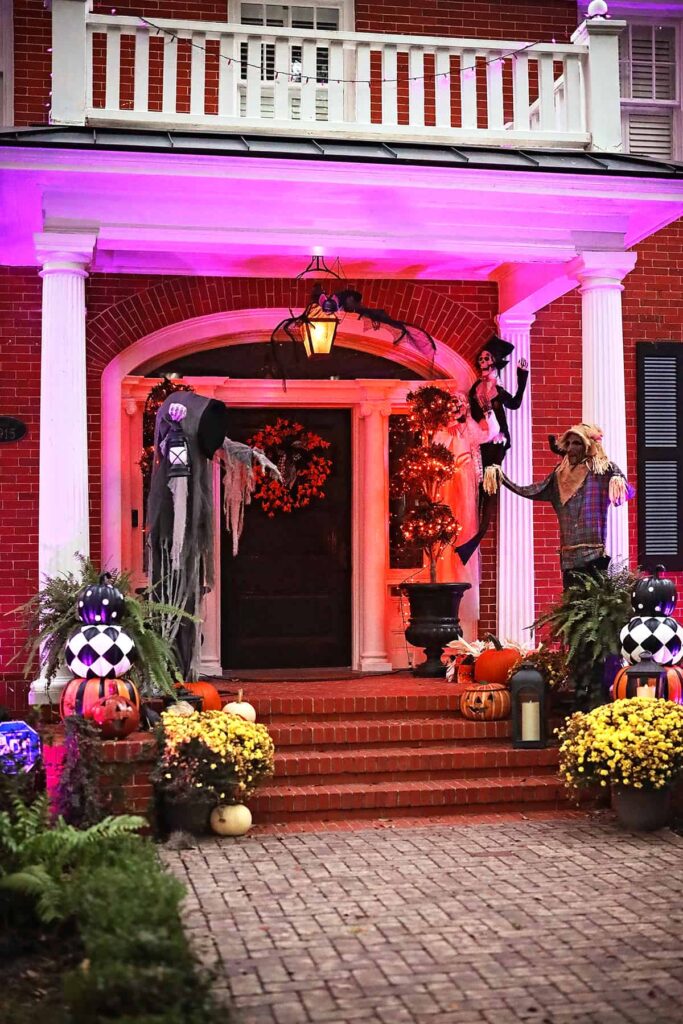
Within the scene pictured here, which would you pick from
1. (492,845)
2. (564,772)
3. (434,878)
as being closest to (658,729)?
(564,772)

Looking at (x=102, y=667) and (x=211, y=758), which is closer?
(x=211, y=758)

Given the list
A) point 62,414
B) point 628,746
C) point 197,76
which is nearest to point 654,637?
point 628,746

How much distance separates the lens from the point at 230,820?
815 centimetres

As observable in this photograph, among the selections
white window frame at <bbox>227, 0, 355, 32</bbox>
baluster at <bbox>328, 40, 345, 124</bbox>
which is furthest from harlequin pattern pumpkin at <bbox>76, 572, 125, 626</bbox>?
white window frame at <bbox>227, 0, 355, 32</bbox>

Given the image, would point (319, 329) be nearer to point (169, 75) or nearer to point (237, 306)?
point (237, 306)

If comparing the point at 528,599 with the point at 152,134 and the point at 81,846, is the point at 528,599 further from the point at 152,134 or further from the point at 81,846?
the point at 81,846

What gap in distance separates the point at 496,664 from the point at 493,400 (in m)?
2.67

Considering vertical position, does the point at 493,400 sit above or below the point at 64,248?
below

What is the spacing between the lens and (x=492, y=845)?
7.98 m

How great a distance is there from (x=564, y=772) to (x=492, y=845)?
0.85 meters

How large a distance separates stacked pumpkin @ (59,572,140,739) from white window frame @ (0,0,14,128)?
204 inches

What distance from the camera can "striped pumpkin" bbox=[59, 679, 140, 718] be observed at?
831 centimetres

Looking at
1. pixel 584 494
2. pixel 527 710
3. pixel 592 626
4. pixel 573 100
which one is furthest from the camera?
pixel 573 100

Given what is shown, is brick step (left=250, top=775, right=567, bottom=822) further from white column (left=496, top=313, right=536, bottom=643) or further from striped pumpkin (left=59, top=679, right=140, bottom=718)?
white column (left=496, top=313, right=536, bottom=643)
